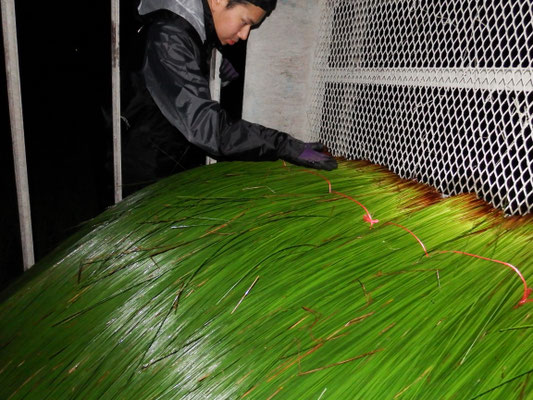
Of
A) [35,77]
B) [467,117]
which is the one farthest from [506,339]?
[35,77]

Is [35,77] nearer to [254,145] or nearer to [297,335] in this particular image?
[254,145]

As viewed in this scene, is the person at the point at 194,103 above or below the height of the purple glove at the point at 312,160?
above

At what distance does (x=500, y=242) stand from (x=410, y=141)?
0.40 meters

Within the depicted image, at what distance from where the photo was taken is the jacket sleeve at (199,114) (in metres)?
1.10

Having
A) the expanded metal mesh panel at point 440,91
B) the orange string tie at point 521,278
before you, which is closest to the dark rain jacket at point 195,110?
the expanded metal mesh panel at point 440,91

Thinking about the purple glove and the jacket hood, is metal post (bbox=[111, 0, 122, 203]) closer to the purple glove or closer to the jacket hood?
the jacket hood

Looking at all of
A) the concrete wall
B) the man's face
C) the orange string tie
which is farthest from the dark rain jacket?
the orange string tie

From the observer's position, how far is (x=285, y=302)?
64cm

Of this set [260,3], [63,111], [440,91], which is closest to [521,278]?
[440,91]

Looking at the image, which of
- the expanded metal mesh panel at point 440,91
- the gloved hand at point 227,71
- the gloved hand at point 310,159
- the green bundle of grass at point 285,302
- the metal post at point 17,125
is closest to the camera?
the green bundle of grass at point 285,302

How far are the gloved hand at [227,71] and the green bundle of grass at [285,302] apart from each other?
694 mm

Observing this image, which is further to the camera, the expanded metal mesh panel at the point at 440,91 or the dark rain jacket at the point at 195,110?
the dark rain jacket at the point at 195,110

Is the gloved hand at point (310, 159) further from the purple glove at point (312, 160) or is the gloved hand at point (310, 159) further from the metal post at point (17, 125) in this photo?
the metal post at point (17, 125)

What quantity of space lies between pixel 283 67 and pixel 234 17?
31 cm
